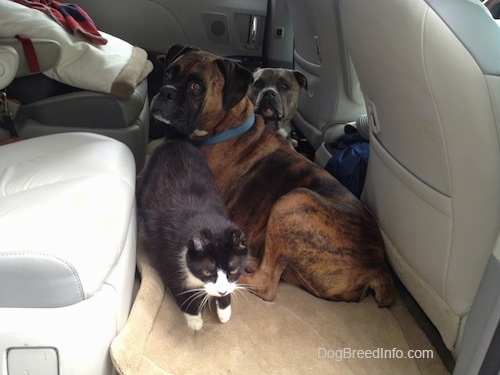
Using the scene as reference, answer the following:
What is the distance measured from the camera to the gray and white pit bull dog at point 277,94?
104 inches

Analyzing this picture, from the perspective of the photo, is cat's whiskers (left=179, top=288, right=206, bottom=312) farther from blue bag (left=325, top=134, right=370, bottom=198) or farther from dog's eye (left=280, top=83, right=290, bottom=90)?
dog's eye (left=280, top=83, right=290, bottom=90)

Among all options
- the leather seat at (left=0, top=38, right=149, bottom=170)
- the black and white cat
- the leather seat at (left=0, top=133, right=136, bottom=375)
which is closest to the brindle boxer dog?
the black and white cat

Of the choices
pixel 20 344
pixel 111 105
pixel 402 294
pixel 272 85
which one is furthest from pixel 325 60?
pixel 20 344

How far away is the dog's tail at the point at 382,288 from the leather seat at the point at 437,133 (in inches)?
3.2

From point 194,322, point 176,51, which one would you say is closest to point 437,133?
point 194,322

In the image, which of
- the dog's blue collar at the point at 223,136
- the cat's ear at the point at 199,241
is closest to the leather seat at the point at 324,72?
the dog's blue collar at the point at 223,136

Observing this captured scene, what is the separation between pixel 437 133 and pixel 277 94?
146 cm

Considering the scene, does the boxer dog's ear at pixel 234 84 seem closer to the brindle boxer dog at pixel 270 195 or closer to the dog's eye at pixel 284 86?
the brindle boxer dog at pixel 270 195

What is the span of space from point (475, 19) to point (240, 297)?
1197mm

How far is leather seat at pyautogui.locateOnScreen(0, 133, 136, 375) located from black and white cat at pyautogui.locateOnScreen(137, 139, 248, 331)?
0.71 feet

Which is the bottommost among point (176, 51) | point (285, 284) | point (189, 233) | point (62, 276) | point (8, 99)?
point (285, 284)

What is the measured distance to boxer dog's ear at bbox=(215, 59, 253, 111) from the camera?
2.05m

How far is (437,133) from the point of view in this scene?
128cm

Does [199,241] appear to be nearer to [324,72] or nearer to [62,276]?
[62,276]
